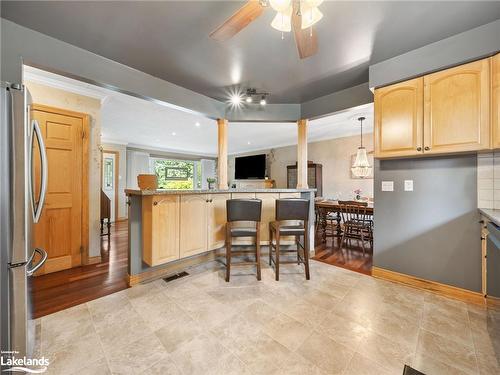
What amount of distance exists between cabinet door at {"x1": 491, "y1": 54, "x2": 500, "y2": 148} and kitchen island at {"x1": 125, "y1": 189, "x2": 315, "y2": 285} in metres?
2.28

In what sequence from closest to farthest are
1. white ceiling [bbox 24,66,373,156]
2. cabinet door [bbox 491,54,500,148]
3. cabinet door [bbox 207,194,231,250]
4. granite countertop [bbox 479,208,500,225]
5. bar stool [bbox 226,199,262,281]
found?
granite countertop [bbox 479,208,500,225]
cabinet door [bbox 491,54,500,148]
bar stool [bbox 226,199,262,281]
cabinet door [bbox 207,194,231,250]
white ceiling [bbox 24,66,373,156]

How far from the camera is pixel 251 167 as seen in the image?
23.9ft

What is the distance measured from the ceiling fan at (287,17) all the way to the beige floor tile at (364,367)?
2.06m

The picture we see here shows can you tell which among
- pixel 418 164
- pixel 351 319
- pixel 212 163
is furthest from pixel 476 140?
pixel 212 163

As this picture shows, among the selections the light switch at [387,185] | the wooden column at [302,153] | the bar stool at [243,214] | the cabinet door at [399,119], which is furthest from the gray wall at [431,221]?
the bar stool at [243,214]

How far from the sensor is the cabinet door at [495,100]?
1.67 meters

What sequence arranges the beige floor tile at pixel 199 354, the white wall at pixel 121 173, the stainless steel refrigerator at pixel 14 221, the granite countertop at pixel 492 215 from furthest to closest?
the white wall at pixel 121 173
the granite countertop at pixel 492 215
the beige floor tile at pixel 199 354
the stainless steel refrigerator at pixel 14 221

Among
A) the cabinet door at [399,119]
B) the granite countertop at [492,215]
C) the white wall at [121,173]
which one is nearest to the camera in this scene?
the granite countertop at [492,215]

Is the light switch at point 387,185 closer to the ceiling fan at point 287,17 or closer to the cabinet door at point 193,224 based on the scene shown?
the ceiling fan at point 287,17

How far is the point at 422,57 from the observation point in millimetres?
1983

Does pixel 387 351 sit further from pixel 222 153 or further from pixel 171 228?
pixel 222 153

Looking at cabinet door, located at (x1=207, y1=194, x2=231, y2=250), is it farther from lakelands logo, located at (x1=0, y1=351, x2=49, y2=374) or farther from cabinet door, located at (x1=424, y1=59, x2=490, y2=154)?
cabinet door, located at (x1=424, y1=59, x2=490, y2=154)

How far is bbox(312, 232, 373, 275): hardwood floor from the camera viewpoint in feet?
9.07

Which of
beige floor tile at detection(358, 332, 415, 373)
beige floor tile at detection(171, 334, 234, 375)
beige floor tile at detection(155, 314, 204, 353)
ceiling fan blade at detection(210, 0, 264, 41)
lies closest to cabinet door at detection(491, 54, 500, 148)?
beige floor tile at detection(358, 332, 415, 373)
